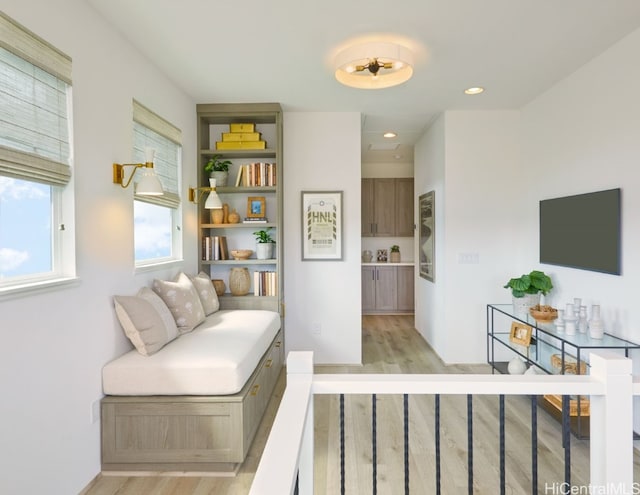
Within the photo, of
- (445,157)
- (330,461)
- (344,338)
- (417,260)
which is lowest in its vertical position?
(330,461)

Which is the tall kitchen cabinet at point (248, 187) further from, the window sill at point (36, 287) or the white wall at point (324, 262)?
the window sill at point (36, 287)

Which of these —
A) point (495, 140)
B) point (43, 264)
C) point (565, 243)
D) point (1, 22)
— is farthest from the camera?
point (495, 140)

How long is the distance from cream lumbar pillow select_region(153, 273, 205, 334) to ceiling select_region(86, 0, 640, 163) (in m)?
1.63

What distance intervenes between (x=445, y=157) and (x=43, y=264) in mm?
3519

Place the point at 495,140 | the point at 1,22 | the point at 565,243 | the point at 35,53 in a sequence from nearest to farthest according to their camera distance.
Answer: the point at 1,22
the point at 35,53
the point at 565,243
the point at 495,140

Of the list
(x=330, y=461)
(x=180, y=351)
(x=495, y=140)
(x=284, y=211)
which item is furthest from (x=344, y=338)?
(x=495, y=140)

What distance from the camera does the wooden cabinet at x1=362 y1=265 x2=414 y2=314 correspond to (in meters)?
6.91

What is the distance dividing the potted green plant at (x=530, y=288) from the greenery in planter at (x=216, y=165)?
2886 millimetres

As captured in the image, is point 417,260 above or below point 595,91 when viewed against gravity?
below

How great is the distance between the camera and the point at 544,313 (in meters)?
3.17

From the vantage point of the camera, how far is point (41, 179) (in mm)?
1874

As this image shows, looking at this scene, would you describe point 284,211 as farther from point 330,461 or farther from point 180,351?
point 330,461

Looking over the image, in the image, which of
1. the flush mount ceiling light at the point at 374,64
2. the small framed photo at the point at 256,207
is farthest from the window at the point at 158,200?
the flush mount ceiling light at the point at 374,64

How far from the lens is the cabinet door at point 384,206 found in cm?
709
